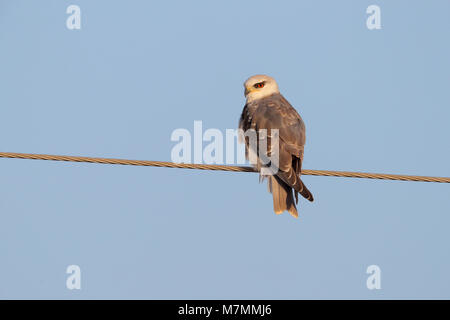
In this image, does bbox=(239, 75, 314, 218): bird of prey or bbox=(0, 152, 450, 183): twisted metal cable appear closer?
bbox=(0, 152, 450, 183): twisted metal cable

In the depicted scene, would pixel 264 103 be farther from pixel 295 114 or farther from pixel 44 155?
pixel 44 155

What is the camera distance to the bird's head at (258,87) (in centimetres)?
884

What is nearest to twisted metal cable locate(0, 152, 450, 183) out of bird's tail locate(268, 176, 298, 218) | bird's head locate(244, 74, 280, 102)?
bird's tail locate(268, 176, 298, 218)

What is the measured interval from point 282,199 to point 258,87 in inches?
84.7

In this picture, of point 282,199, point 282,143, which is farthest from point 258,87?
point 282,199

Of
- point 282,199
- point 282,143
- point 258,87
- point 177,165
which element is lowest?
point 282,199

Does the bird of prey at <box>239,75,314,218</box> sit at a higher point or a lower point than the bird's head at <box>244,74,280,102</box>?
lower

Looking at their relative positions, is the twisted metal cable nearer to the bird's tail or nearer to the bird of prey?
the bird of prey

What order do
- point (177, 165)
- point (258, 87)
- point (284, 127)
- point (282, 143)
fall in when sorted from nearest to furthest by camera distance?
point (177, 165), point (282, 143), point (284, 127), point (258, 87)

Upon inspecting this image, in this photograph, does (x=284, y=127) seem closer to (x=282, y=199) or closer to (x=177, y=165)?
(x=282, y=199)

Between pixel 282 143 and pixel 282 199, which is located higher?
pixel 282 143

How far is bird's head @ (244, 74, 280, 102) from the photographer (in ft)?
29.0

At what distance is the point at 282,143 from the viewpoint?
23.8 ft

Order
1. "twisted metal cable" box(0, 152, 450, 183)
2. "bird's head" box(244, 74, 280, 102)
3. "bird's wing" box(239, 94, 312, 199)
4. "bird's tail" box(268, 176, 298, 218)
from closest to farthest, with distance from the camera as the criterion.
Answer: "twisted metal cable" box(0, 152, 450, 183)
"bird's wing" box(239, 94, 312, 199)
"bird's tail" box(268, 176, 298, 218)
"bird's head" box(244, 74, 280, 102)
